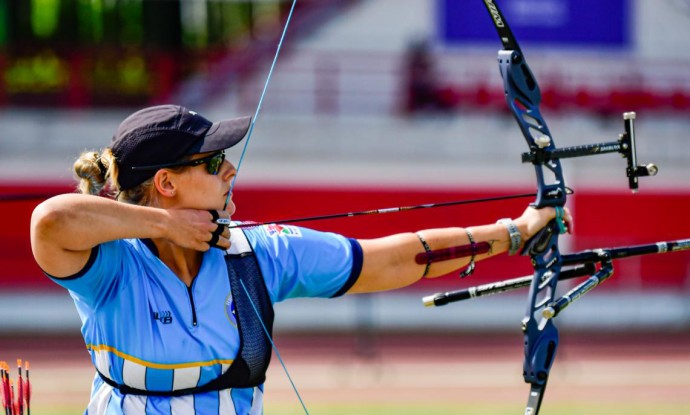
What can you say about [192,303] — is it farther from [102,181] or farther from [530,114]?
[530,114]

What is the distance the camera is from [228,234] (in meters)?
2.63

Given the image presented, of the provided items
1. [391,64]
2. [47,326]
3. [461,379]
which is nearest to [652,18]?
[391,64]

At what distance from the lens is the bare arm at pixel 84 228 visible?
2443 millimetres

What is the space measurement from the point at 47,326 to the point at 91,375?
2272mm

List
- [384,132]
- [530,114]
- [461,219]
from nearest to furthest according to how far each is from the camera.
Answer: [530,114], [461,219], [384,132]

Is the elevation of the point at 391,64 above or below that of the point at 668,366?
above

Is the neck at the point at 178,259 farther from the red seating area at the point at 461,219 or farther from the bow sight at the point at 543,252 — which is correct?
the red seating area at the point at 461,219

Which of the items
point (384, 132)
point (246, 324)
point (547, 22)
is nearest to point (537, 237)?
point (246, 324)

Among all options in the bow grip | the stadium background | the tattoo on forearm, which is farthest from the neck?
the stadium background

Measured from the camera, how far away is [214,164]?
105 inches

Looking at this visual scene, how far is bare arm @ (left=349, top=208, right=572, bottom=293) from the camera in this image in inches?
115

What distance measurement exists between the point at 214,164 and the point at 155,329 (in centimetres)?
43

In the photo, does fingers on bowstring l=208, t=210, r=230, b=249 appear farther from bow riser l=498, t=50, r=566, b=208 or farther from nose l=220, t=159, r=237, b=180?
bow riser l=498, t=50, r=566, b=208

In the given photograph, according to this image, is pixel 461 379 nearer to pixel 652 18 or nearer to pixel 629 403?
pixel 629 403
